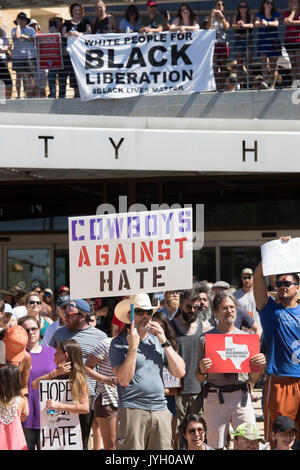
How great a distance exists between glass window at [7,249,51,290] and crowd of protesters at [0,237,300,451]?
8.89 m

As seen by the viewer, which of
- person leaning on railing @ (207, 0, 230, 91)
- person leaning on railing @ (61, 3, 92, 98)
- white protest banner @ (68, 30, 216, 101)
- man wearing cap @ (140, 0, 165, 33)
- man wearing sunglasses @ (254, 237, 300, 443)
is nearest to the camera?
man wearing sunglasses @ (254, 237, 300, 443)

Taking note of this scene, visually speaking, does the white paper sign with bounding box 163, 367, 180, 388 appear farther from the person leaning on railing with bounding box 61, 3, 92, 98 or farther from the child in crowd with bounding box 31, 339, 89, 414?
the person leaning on railing with bounding box 61, 3, 92, 98

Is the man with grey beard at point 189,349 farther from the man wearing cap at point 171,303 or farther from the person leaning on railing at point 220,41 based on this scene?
the person leaning on railing at point 220,41

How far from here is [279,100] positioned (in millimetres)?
15930

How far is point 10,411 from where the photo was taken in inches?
280

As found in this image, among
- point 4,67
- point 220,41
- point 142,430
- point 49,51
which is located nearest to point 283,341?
point 142,430

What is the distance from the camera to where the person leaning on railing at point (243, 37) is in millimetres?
15852

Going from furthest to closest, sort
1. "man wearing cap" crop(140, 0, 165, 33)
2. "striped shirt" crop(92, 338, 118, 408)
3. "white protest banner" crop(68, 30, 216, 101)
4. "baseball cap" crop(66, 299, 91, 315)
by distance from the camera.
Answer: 1. "man wearing cap" crop(140, 0, 165, 33)
2. "white protest banner" crop(68, 30, 216, 101)
3. "baseball cap" crop(66, 299, 91, 315)
4. "striped shirt" crop(92, 338, 118, 408)

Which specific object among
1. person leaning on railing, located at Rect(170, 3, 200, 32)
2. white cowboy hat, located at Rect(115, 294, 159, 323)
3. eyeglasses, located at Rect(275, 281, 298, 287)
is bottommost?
white cowboy hat, located at Rect(115, 294, 159, 323)

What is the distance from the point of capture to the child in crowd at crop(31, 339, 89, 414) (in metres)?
7.42

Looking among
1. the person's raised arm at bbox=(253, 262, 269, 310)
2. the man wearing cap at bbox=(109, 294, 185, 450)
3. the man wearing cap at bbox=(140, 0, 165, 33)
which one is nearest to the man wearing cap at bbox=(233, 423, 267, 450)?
the man wearing cap at bbox=(109, 294, 185, 450)

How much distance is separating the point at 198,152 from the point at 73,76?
9.56 ft

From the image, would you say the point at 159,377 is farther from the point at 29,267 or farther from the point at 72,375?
the point at 29,267
